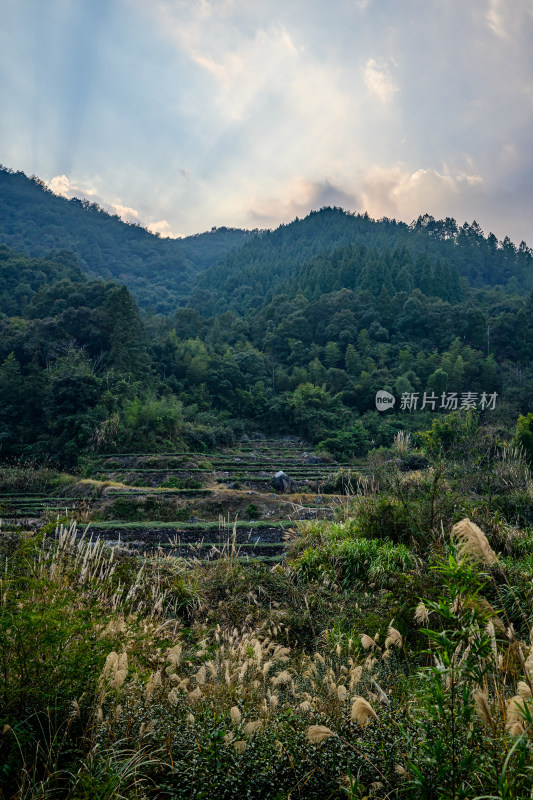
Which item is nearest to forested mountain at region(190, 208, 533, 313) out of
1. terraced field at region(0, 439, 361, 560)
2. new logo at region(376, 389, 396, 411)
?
new logo at region(376, 389, 396, 411)

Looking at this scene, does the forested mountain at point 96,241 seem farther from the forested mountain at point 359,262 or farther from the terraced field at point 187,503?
the terraced field at point 187,503

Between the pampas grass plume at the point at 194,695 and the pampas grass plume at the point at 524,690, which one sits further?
the pampas grass plume at the point at 194,695

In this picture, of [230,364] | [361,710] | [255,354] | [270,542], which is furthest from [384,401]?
[361,710]

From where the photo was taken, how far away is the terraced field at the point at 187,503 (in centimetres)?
1023

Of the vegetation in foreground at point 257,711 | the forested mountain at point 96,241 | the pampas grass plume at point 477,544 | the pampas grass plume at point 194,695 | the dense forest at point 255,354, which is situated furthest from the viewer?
the forested mountain at point 96,241

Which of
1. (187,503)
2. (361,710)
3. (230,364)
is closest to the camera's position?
(361,710)

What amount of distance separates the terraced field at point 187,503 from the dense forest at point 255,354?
16.9ft

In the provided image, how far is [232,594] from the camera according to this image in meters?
5.85

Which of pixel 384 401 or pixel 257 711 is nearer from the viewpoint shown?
pixel 257 711

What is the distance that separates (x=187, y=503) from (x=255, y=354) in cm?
3131

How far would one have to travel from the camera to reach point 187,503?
14.5 metres

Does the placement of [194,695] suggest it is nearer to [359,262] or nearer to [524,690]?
[524,690]

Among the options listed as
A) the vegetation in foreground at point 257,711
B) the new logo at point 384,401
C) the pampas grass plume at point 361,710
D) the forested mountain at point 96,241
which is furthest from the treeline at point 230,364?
the forested mountain at point 96,241

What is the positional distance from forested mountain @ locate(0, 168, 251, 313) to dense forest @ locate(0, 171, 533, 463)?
122 inches
